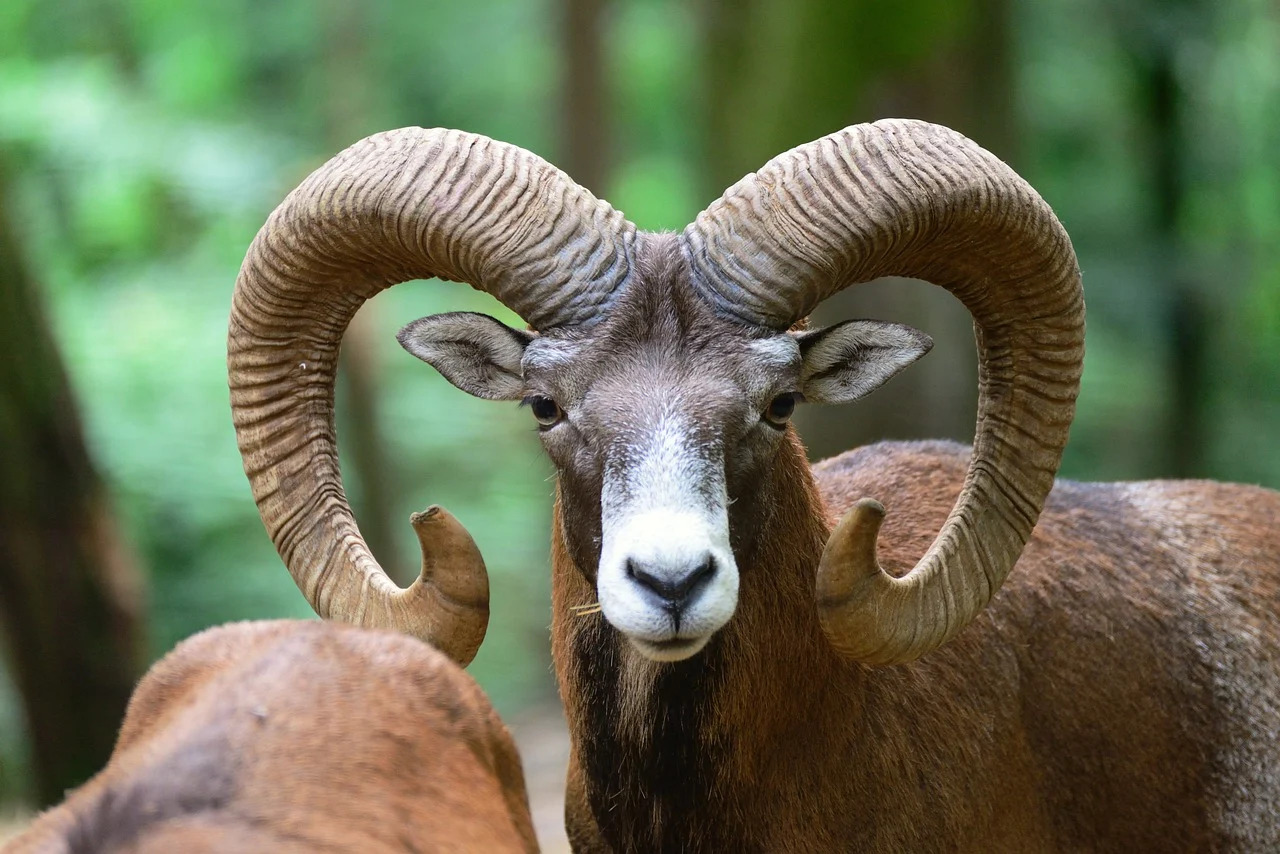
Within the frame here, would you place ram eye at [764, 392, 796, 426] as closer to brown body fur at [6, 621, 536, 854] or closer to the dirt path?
brown body fur at [6, 621, 536, 854]

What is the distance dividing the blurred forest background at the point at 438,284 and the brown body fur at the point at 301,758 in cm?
773

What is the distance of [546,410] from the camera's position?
5.87 meters

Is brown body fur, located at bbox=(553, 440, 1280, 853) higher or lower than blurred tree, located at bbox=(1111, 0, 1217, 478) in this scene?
lower

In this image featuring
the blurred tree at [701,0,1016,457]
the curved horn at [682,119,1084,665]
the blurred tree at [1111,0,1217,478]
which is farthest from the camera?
the blurred tree at [1111,0,1217,478]

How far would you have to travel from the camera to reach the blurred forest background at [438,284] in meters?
12.4

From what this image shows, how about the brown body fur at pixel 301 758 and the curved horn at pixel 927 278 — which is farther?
the curved horn at pixel 927 278

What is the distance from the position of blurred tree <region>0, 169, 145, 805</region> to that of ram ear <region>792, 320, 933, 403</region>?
25.8 feet

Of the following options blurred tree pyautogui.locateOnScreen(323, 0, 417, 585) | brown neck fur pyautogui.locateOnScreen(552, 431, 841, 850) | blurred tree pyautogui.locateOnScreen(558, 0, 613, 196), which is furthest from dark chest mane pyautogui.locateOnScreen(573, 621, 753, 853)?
blurred tree pyautogui.locateOnScreen(323, 0, 417, 585)

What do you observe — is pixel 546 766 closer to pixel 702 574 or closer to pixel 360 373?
pixel 360 373

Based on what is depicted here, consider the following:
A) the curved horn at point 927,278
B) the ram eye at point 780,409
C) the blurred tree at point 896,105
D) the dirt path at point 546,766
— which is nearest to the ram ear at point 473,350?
the curved horn at point 927,278

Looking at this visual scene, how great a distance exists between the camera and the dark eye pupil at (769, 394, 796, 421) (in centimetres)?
581

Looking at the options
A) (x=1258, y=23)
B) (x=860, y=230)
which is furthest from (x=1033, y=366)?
(x=1258, y=23)

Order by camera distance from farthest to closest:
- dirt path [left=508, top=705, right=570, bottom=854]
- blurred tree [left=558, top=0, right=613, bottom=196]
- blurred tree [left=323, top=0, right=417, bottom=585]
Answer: blurred tree [left=323, top=0, right=417, bottom=585]
blurred tree [left=558, top=0, right=613, bottom=196]
dirt path [left=508, top=705, right=570, bottom=854]

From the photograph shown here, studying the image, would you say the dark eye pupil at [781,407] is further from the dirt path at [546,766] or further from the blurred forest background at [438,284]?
the blurred forest background at [438,284]
